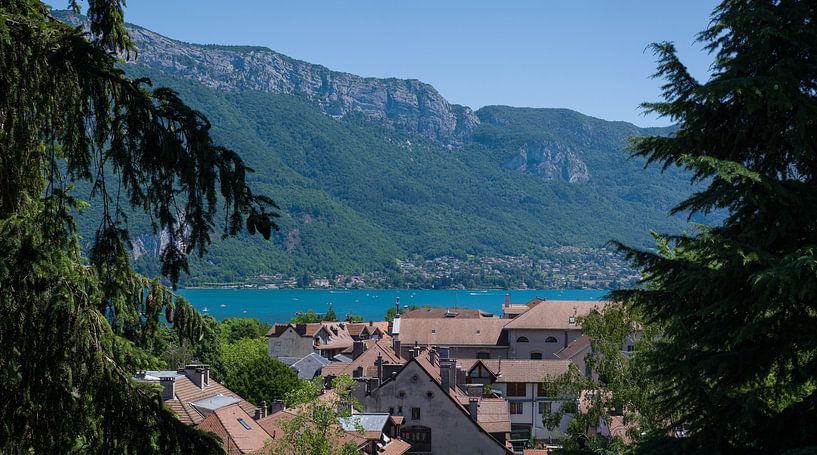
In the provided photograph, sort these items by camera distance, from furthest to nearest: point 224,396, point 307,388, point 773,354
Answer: point 224,396, point 307,388, point 773,354

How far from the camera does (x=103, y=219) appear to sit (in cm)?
695

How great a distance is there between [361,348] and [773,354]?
56240mm

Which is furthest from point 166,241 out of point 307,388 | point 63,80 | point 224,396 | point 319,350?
point 319,350

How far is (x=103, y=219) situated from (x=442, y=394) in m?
39.3

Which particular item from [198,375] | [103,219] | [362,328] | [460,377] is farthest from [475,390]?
[362,328]

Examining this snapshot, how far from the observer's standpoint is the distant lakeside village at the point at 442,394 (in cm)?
3116

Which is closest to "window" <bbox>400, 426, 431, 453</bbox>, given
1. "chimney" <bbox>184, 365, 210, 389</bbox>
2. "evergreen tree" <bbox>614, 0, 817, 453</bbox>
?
"chimney" <bbox>184, 365, 210, 389</bbox>

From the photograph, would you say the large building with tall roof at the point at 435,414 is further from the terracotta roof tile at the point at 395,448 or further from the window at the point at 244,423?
the window at the point at 244,423

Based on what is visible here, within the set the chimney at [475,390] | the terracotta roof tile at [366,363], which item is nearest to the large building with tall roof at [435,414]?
A: the chimney at [475,390]

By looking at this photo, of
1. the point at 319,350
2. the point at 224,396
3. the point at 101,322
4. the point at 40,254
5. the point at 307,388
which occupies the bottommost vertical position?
the point at 319,350

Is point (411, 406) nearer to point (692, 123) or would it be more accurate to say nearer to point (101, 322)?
point (692, 123)

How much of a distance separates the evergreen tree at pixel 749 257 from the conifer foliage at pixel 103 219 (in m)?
4.76

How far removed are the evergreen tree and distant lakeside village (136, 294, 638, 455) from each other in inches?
414

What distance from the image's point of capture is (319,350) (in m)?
89.3
